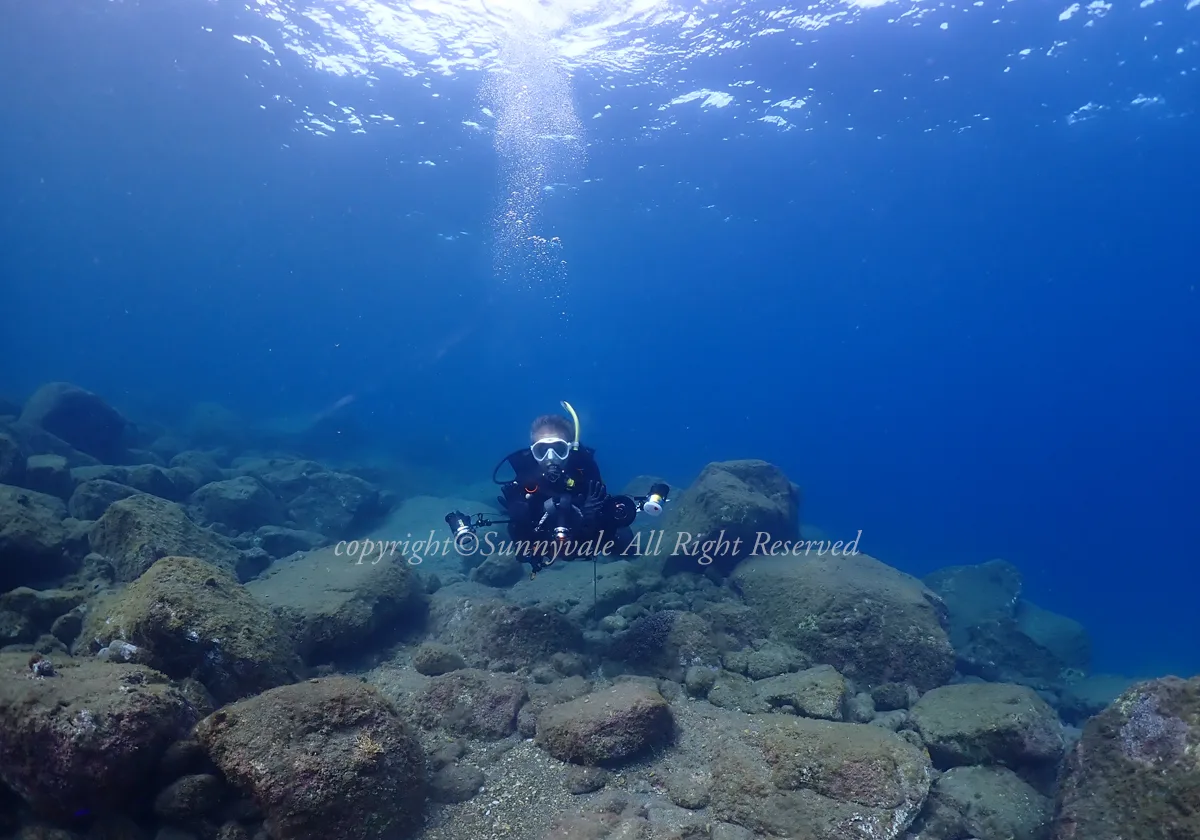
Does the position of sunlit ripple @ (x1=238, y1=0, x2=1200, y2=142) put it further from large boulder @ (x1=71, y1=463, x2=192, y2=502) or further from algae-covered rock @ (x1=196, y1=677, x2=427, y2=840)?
algae-covered rock @ (x1=196, y1=677, x2=427, y2=840)

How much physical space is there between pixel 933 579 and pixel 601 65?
19342 mm

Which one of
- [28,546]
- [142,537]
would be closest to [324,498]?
[142,537]

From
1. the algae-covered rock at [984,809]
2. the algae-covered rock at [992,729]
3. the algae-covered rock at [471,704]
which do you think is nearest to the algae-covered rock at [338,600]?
the algae-covered rock at [471,704]

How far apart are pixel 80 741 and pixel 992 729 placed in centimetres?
672

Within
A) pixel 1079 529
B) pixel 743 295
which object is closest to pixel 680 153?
pixel 743 295

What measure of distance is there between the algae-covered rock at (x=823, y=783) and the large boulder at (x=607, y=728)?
0.58 meters

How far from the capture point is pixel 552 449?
24.2 ft

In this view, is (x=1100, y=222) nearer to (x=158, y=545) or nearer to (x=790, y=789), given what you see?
(x=790, y=789)

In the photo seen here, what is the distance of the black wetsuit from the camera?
696cm

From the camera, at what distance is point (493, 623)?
7039 mm

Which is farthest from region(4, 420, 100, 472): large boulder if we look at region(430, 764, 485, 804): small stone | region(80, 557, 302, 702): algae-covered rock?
region(430, 764, 485, 804): small stone

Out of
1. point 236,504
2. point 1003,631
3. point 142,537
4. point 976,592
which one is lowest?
point 142,537

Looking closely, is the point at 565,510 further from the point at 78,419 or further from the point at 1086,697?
the point at 78,419

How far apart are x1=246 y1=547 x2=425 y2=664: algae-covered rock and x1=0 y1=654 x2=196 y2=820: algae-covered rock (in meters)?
2.40
